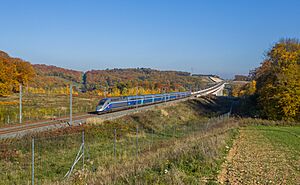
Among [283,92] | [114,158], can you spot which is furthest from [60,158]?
[283,92]

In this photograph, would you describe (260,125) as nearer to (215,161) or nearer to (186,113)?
(186,113)

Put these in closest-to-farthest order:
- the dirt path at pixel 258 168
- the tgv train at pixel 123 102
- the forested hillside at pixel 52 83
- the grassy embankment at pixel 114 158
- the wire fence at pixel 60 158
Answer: the grassy embankment at pixel 114 158 < the dirt path at pixel 258 168 < the wire fence at pixel 60 158 < the tgv train at pixel 123 102 < the forested hillside at pixel 52 83

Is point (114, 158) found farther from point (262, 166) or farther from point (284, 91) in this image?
point (284, 91)

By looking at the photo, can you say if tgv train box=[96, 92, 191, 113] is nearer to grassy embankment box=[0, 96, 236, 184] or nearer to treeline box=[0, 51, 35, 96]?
grassy embankment box=[0, 96, 236, 184]

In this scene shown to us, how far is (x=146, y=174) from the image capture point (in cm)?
1090

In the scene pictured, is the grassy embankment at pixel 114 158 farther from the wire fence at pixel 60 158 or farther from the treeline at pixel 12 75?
the treeline at pixel 12 75

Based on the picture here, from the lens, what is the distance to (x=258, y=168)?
46.8 feet

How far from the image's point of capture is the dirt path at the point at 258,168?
11.9m

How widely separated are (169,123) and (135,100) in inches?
485

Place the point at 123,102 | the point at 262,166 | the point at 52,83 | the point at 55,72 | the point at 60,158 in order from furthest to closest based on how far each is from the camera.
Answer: the point at 55,72 < the point at 52,83 < the point at 123,102 < the point at 60,158 < the point at 262,166

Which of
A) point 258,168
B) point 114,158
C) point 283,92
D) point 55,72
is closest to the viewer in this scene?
point 258,168

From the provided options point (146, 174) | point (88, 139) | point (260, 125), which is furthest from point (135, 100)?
point (146, 174)

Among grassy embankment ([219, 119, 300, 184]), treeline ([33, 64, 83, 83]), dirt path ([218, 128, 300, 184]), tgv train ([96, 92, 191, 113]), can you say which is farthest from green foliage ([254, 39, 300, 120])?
treeline ([33, 64, 83, 83])

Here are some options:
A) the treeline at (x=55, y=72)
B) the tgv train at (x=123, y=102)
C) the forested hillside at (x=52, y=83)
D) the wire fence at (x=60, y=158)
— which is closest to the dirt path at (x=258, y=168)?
the wire fence at (x=60, y=158)
